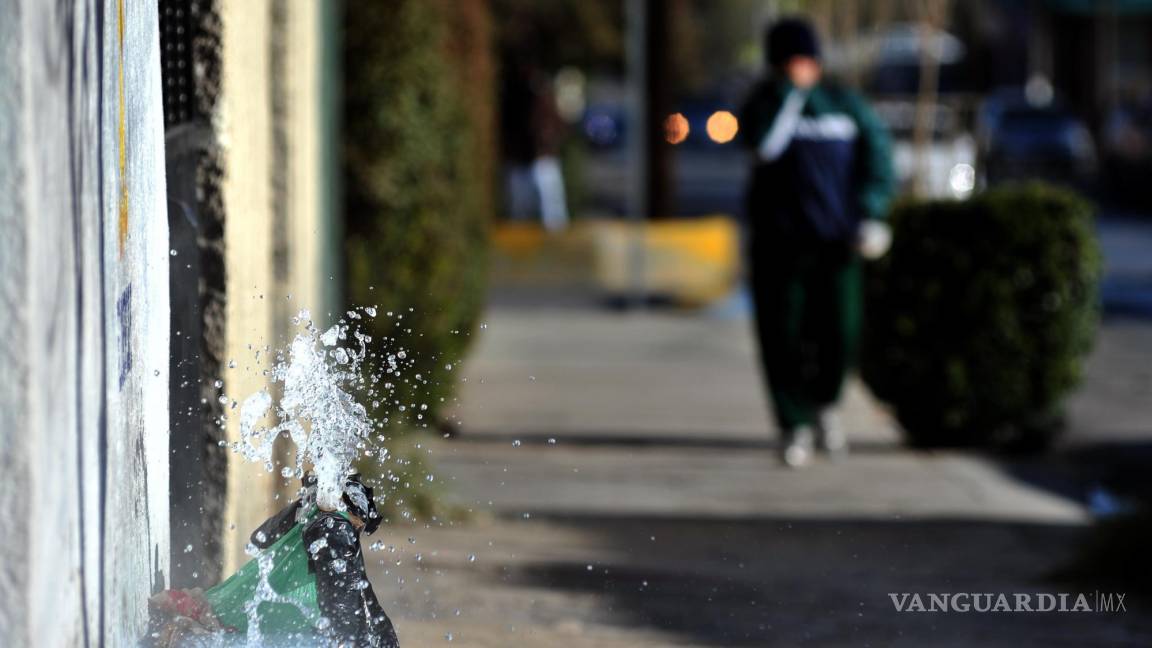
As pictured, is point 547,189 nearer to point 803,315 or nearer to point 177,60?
point 803,315

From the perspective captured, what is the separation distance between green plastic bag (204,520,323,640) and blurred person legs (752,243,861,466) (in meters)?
4.21

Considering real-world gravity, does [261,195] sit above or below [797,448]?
above

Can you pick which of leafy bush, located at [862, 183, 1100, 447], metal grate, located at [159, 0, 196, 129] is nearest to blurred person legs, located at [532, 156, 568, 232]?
leafy bush, located at [862, 183, 1100, 447]

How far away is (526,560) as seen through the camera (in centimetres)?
566

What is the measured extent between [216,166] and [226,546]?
0.94 meters

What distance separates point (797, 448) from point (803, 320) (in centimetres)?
56

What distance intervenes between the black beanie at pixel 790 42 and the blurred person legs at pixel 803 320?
829mm

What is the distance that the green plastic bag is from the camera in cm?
342

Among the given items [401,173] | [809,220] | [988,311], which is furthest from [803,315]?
[401,173]

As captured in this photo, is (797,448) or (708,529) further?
(797,448)

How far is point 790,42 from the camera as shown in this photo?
7.44 meters

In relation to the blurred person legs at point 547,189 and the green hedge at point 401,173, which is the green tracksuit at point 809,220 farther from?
the blurred person legs at point 547,189

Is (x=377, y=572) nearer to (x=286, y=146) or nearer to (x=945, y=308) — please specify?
(x=286, y=146)

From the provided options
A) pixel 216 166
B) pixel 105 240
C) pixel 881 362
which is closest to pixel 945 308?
pixel 881 362
